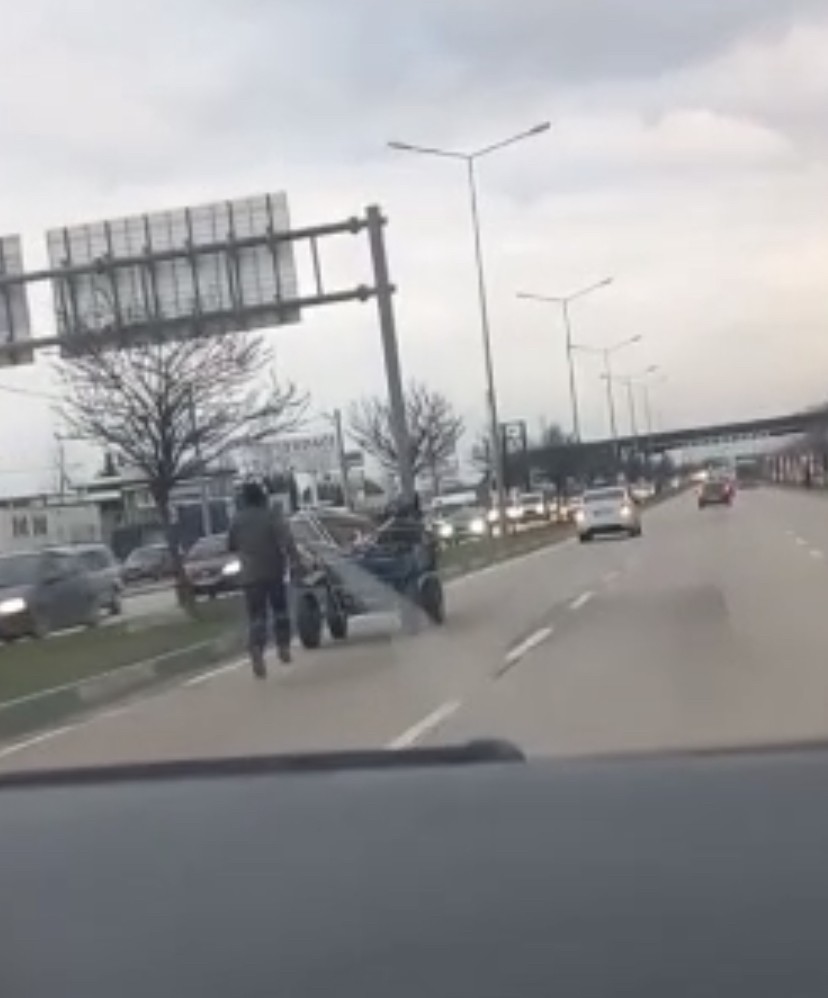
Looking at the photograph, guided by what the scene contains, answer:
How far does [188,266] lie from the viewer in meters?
34.2

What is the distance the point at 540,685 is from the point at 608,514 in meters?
46.7

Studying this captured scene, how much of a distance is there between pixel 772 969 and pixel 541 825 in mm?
579

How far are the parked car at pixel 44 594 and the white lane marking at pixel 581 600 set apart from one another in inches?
374

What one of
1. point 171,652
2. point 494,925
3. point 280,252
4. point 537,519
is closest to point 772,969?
point 494,925

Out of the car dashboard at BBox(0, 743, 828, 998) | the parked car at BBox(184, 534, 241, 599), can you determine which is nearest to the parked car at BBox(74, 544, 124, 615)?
the parked car at BBox(184, 534, 241, 599)

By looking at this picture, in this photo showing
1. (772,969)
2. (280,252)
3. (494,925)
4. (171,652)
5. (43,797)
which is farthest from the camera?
(280,252)

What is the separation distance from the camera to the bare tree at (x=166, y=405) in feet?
114

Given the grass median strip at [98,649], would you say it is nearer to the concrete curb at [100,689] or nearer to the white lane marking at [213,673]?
the concrete curb at [100,689]

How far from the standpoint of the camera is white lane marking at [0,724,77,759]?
1570 cm

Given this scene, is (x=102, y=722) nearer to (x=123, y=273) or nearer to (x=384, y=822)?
(x=384, y=822)

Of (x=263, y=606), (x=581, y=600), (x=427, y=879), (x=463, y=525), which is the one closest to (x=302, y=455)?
(x=463, y=525)

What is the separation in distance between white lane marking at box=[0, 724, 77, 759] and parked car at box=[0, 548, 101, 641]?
18.4 metres

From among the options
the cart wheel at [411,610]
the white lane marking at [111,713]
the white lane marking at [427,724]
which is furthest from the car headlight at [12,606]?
the white lane marking at [427,724]

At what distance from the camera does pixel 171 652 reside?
951 inches
